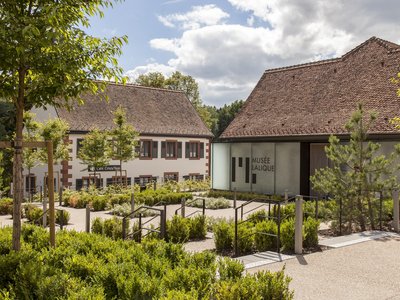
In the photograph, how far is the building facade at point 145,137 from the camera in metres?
33.5

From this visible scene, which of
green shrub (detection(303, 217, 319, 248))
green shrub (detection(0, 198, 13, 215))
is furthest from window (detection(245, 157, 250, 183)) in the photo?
green shrub (detection(303, 217, 319, 248))

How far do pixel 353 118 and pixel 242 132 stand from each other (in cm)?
1393

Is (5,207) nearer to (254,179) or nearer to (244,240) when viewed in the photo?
(254,179)

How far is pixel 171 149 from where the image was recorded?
39.5m

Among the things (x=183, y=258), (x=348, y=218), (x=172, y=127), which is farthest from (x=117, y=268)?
(x=172, y=127)

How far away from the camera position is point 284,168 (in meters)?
26.4

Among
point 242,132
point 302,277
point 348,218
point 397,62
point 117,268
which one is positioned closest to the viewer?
point 117,268

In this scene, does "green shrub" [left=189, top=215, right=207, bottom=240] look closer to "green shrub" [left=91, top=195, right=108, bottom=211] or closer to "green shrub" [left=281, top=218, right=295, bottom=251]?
"green shrub" [left=281, top=218, right=295, bottom=251]

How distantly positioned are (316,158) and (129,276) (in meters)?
21.2

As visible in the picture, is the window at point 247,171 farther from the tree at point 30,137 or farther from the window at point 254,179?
the tree at point 30,137

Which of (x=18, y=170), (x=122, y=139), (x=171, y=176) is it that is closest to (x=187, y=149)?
(x=171, y=176)

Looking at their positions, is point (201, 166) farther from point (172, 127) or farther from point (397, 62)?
point (397, 62)

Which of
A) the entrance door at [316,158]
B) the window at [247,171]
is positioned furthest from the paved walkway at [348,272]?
the window at [247,171]

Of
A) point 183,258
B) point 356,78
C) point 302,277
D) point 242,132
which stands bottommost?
point 302,277
